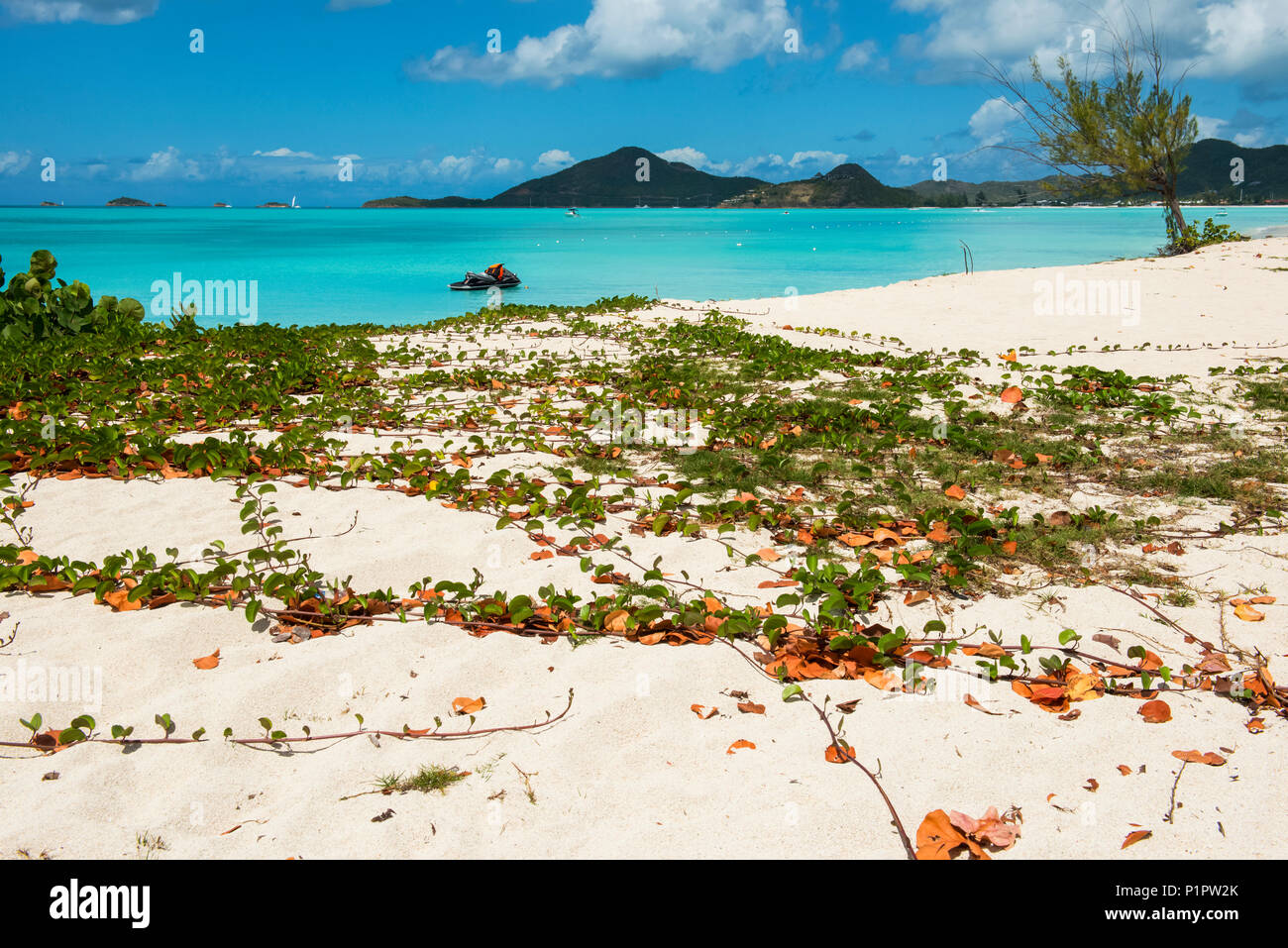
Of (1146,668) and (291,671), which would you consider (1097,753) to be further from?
(291,671)

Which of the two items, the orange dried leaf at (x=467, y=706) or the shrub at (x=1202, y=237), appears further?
the shrub at (x=1202, y=237)

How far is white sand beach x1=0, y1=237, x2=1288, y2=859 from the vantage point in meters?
2.05

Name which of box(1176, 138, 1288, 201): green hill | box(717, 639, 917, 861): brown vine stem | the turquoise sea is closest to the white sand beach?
box(717, 639, 917, 861): brown vine stem

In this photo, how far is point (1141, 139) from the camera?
20.0 metres

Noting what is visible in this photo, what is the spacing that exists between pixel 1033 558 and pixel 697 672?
1883mm

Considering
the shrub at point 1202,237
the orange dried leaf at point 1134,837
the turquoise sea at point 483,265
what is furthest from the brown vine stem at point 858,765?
the shrub at point 1202,237

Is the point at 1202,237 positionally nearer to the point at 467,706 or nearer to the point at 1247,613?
the point at 1247,613

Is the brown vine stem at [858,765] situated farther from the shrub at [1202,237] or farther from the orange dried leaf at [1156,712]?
the shrub at [1202,237]

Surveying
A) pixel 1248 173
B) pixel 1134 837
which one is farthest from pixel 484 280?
pixel 1248 173

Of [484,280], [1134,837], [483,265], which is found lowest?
[1134,837]

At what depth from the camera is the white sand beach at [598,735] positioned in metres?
2.05

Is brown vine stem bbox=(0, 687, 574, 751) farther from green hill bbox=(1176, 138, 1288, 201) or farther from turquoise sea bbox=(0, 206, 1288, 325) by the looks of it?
green hill bbox=(1176, 138, 1288, 201)

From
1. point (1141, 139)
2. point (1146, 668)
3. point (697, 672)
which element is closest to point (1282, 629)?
point (1146, 668)

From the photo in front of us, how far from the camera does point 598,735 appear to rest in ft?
8.13
